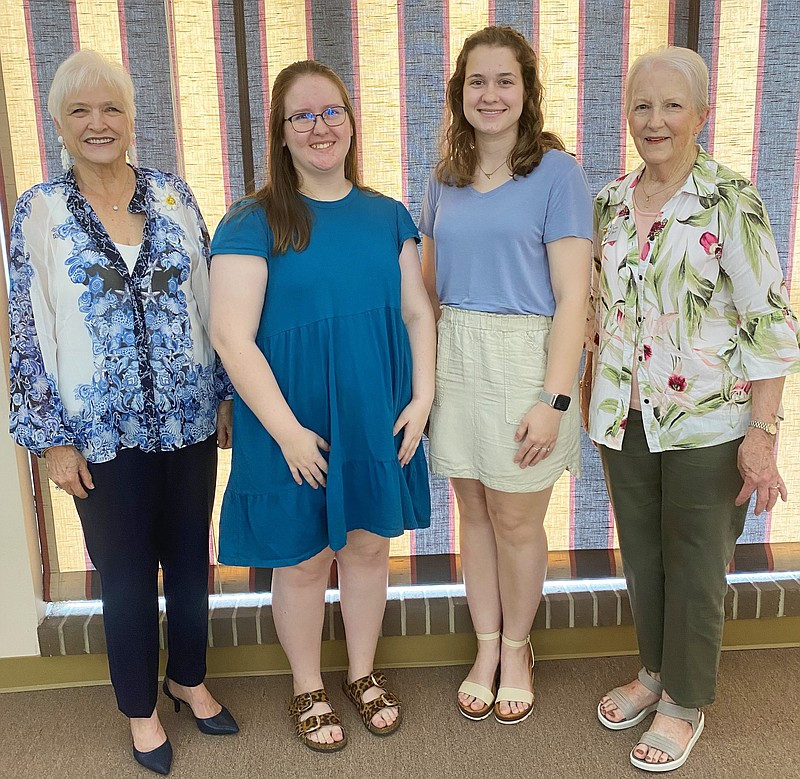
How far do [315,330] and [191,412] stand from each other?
0.34 m

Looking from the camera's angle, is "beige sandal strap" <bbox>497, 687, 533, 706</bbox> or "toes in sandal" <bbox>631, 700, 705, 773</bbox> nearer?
"toes in sandal" <bbox>631, 700, 705, 773</bbox>

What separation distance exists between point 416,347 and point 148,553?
796mm

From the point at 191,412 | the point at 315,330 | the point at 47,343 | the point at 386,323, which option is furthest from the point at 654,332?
the point at 47,343

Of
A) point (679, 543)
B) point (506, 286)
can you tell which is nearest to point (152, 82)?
point (506, 286)

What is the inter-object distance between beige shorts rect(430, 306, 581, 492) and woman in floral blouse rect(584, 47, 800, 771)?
149 millimetres

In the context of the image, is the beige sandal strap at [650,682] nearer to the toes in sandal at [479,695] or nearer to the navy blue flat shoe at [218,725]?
the toes in sandal at [479,695]

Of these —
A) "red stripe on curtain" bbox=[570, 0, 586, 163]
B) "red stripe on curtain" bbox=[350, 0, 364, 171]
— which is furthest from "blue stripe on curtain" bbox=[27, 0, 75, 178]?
"red stripe on curtain" bbox=[570, 0, 586, 163]

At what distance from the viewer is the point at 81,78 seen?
1.67 metres

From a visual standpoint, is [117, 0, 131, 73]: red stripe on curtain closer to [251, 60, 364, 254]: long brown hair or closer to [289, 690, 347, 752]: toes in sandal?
[251, 60, 364, 254]: long brown hair

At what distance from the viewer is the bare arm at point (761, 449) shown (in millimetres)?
1706

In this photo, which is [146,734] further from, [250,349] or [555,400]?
[555,400]

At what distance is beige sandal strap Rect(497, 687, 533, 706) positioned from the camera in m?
2.11

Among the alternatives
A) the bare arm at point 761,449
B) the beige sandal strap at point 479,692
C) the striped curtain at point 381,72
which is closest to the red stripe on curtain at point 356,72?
the striped curtain at point 381,72

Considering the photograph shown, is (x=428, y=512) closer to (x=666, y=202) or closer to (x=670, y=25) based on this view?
(x=666, y=202)
